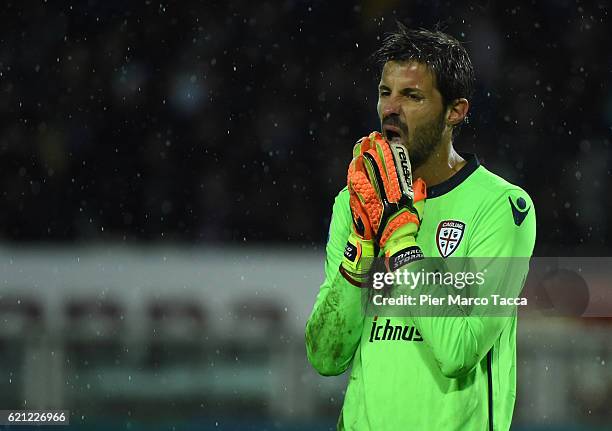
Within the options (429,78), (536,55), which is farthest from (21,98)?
(429,78)

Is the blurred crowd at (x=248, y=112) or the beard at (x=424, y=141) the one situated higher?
the blurred crowd at (x=248, y=112)

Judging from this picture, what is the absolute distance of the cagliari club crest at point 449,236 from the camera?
2029 millimetres

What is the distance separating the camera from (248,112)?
28.2 feet

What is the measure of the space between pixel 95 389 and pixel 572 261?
364 cm

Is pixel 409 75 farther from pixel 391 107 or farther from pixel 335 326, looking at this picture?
pixel 335 326

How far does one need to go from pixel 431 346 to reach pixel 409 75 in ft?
1.90

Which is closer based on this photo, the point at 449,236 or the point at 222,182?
the point at 449,236

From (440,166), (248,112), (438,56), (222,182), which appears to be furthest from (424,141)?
(248,112)

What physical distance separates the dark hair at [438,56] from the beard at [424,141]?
6 cm

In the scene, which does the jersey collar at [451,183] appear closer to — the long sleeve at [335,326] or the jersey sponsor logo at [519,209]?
the jersey sponsor logo at [519,209]

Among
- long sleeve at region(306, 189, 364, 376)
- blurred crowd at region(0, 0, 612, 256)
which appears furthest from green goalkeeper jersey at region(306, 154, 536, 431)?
blurred crowd at region(0, 0, 612, 256)

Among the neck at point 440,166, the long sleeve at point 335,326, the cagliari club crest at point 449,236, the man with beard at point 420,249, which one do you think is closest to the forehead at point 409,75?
the man with beard at point 420,249

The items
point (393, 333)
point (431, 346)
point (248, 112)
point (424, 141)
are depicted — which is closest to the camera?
point (431, 346)

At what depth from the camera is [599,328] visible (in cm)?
696
